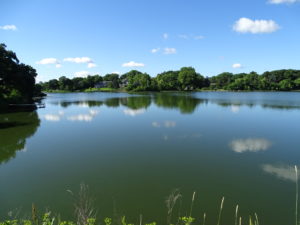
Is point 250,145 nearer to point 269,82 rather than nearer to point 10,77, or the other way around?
point 10,77

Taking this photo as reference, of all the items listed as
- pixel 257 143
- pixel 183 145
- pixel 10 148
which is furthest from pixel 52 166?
pixel 257 143

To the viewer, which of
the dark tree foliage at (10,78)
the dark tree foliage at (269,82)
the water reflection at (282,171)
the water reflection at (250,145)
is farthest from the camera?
the dark tree foliage at (269,82)

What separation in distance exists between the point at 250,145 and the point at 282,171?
324 centimetres

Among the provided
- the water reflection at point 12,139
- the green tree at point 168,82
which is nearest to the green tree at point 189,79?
the green tree at point 168,82

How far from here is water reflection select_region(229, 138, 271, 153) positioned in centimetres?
1020

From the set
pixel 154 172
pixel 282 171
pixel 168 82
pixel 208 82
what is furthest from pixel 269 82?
pixel 154 172

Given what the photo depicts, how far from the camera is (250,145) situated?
1084 cm

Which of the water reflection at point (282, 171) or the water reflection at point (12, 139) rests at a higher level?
the water reflection at point (12, 139)

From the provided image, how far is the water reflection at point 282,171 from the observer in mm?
7164

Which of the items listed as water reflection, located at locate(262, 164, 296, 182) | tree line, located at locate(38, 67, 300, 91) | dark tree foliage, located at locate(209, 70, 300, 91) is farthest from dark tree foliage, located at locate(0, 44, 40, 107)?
dark tree foliage, located at locate(209, 70, 300, 91)

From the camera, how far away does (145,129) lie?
15.1 m

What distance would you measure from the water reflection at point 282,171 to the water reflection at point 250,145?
1957 mm

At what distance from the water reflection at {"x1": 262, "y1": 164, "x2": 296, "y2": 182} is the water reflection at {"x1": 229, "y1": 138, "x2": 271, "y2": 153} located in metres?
1.96

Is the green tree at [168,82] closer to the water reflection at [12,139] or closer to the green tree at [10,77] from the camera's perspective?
the green tree at [10,77]
